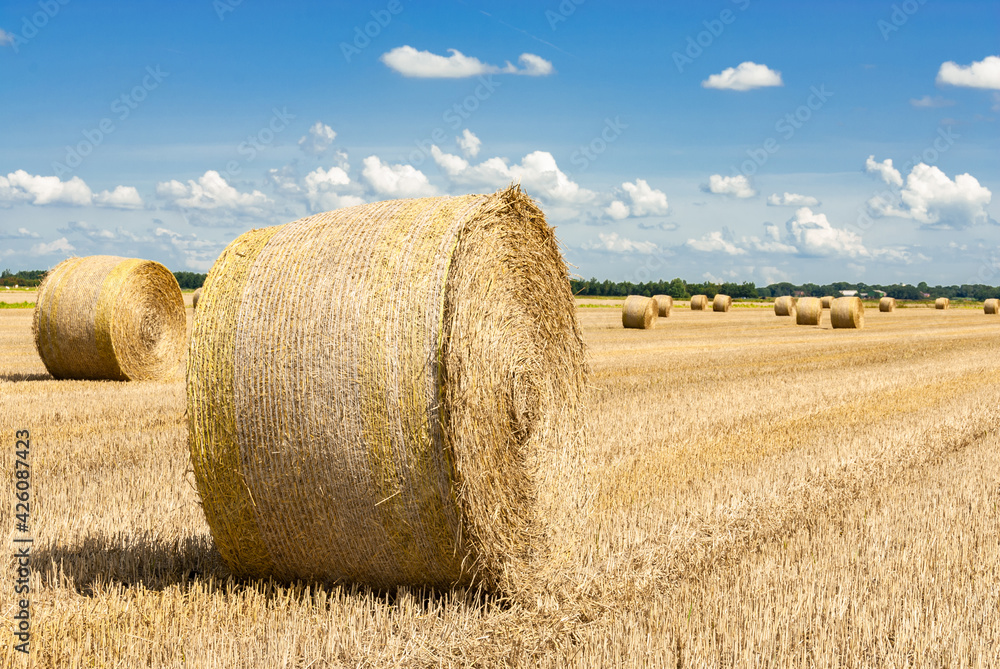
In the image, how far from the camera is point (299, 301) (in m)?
Answer: 4.47

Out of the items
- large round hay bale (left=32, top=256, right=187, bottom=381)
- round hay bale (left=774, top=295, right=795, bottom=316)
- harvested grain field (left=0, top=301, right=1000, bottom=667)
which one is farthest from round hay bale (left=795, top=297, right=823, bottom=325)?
large round hay bale (left=32, top=256, right=187, bottom=381)

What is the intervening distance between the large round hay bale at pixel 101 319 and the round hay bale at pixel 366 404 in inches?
356

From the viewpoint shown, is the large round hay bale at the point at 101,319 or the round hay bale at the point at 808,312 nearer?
the large round hay bale at the point at 101,319

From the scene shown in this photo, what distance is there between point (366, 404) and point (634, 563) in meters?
2.03

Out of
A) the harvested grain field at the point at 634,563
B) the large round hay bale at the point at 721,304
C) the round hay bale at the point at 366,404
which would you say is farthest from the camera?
the large round hay bale at the point at 721,304

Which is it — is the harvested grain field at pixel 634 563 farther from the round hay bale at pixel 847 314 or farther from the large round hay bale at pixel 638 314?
the round hay bale at pixel 847 314

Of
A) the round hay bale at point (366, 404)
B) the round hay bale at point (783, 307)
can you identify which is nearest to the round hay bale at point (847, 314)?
the round hay bale at point (783, 307)

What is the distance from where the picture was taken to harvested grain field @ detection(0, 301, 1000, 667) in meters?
3.93

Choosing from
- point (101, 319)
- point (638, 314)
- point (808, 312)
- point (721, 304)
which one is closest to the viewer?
point (101, 319)

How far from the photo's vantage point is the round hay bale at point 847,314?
3100 centimetres

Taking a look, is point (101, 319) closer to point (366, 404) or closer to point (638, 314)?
point (366, 404)

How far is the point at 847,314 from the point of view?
31062mm

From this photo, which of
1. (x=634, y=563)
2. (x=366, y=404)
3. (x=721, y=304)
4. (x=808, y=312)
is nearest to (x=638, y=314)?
(x=808, y=312)

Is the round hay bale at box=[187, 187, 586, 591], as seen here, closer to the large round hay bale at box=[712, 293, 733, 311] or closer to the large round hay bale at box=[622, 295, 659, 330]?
the large round hay bale at box=[622, 295, 659, 330]
